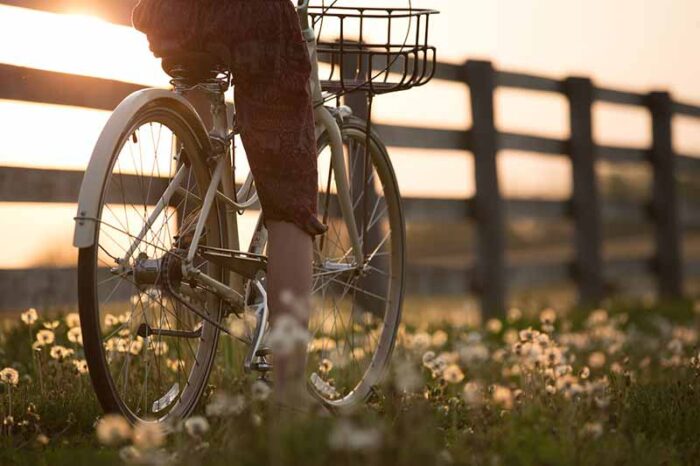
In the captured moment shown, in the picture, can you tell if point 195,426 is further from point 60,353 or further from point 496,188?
point 496,188

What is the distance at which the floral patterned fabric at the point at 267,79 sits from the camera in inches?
105

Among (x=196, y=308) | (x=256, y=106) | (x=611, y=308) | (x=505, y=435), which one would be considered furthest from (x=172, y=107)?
(x=611, y=308)

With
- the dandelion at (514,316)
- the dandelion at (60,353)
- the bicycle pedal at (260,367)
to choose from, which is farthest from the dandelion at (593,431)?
the dandelion at (514,316)

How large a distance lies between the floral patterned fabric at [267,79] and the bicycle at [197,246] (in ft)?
0.28

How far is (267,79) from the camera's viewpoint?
267 centimetres

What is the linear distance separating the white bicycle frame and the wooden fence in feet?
6.39

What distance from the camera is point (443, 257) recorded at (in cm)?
1245

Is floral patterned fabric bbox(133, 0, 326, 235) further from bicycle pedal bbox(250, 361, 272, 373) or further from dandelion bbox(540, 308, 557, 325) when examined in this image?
dandelion bbox(540, 308, 557, 325)

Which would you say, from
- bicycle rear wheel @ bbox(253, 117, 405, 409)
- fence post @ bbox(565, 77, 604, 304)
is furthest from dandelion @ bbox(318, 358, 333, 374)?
fence post @ bbox(565, 77, 604, 304)

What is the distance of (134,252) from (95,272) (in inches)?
9.7

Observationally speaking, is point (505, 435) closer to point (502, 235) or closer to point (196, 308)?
point (196, 308)

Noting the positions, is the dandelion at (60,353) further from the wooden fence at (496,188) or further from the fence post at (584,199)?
the fence post at (584,199)

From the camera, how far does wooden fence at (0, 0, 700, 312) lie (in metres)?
5.04

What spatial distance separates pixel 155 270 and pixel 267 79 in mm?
490
